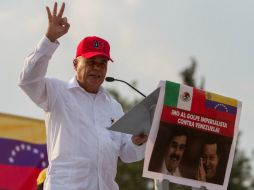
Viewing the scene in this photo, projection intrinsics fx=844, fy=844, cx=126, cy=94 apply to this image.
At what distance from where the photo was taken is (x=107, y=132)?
5695mm

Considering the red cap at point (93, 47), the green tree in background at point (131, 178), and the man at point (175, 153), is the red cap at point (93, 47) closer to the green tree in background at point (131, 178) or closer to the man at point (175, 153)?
the man at point (175, 153)

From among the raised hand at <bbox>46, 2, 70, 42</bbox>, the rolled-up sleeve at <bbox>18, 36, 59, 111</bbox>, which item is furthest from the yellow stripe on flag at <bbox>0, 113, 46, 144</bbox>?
the raised hand at <bbox>46, 2, 70, 42</bbox>

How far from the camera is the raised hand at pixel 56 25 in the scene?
528 centimetres

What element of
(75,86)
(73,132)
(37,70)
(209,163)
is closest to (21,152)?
(75,86)

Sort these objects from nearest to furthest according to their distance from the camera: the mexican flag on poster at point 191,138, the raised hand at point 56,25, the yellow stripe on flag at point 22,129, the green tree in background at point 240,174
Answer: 1. the mexican flag on poster at point 191,138
2. the raised hand at point 56,25
3. the yellow stripe on flag at point 22,129
4. the green tree in background at point 240,174

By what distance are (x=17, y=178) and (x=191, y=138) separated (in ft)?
18.2

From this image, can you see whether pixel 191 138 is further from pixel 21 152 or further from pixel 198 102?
pixel 21 152

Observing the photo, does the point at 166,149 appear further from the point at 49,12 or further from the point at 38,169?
the point at 38,169

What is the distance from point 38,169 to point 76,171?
5.38m

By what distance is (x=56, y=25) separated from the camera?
17.4 feet

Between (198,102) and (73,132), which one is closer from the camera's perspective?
(198,102)

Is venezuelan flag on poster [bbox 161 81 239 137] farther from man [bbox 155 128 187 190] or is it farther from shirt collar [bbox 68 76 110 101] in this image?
shirt collar [bbox 68 76 110 101]

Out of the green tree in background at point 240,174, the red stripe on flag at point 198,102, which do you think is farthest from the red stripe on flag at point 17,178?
the green tree in background at point 240,174

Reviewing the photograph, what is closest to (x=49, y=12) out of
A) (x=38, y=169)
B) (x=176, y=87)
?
(x=176, y=87)
